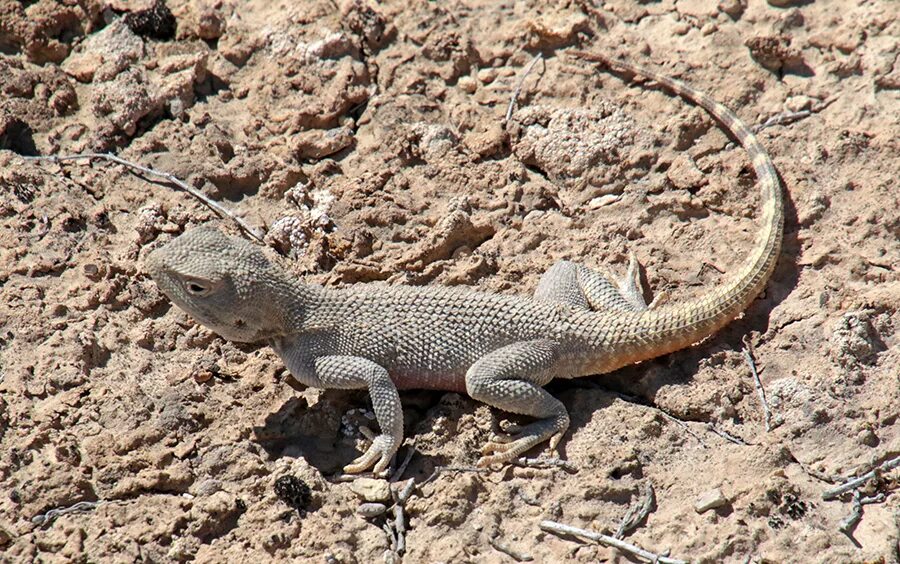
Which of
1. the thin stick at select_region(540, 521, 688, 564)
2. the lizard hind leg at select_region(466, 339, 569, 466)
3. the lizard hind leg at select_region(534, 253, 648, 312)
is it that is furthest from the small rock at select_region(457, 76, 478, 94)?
the thin stick at select_region(540, 521, 688, 564)

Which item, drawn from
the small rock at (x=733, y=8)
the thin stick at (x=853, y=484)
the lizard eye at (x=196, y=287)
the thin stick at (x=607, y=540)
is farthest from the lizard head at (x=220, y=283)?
the small rock at (x=733, y=8)

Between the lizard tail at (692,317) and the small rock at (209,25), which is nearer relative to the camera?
the lizard tail at (692,317)

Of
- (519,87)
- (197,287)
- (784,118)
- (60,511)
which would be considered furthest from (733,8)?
(60,511)

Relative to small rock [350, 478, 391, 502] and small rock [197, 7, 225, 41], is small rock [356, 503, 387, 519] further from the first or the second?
small rock [197, 7, 225, 41]

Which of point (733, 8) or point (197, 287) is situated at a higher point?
point (733, 8)

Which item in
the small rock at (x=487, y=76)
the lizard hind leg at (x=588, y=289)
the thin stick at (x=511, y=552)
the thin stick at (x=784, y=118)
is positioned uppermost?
the small rock at (x=487, y=76)

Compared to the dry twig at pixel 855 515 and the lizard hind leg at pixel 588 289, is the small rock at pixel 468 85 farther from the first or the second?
the dry twig at pixel 855 515

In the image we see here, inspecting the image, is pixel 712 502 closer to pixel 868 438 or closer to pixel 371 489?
pixel 868 438
